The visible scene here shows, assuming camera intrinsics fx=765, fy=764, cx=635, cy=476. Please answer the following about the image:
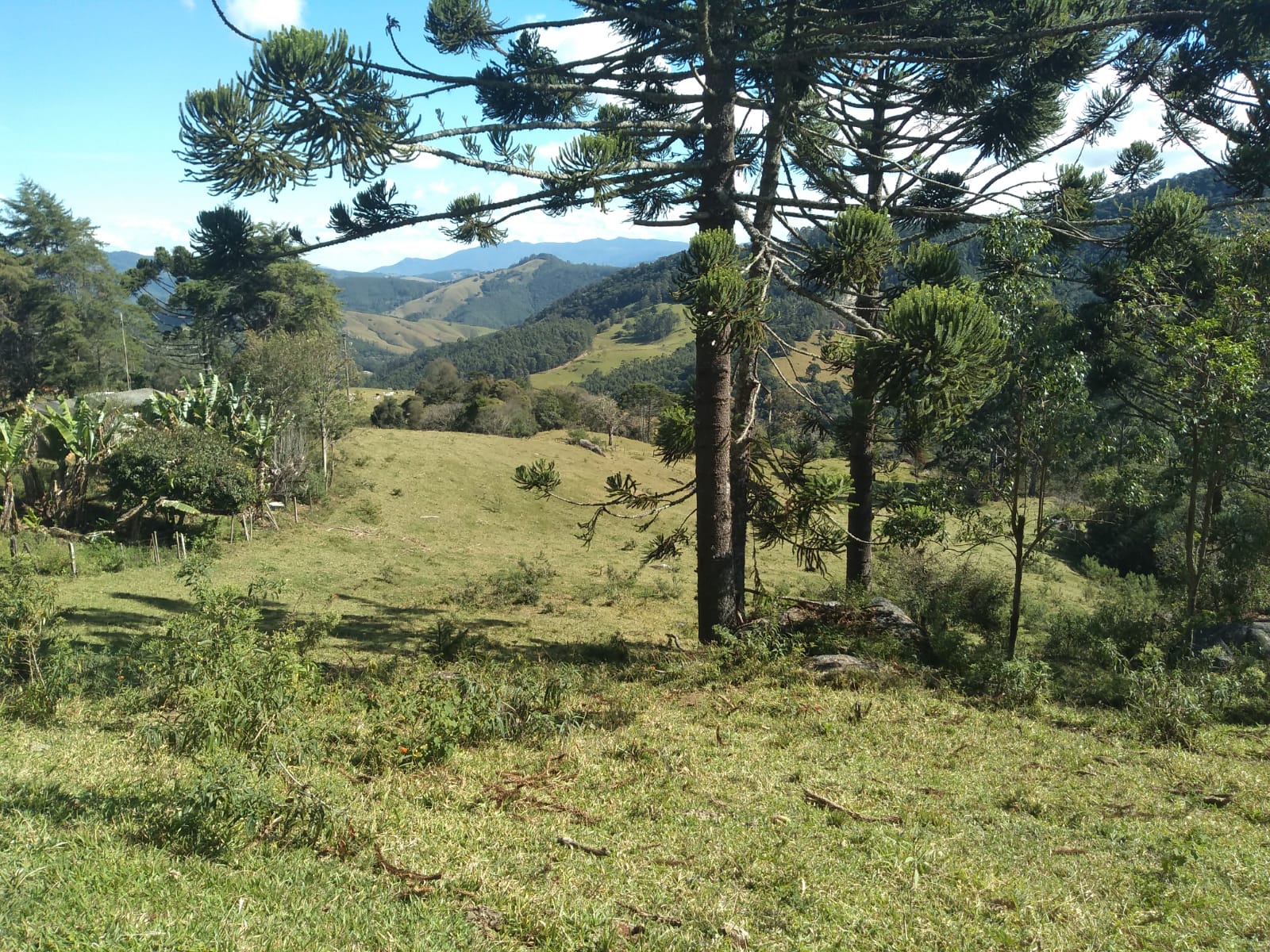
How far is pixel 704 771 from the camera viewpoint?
18.1ft

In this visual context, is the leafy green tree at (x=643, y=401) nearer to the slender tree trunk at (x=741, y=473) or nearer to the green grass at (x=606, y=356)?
the slender tree trunk at (x=741, y=473)

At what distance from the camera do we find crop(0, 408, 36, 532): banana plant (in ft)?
49.3

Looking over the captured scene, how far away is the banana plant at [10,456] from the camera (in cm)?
1504

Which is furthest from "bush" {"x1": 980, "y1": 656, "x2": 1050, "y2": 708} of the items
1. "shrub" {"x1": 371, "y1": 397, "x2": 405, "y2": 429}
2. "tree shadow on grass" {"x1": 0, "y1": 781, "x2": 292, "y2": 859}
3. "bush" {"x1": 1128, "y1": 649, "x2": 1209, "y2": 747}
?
"shrub" {"x1": 371, "y1": 397, "x2": 405, "y2": 429}

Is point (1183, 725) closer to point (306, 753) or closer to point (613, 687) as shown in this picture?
point (613, 687)

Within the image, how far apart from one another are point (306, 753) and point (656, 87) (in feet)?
33.0

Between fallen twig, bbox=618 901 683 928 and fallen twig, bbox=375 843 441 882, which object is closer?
fallen twig, bbox=618 901 683 928

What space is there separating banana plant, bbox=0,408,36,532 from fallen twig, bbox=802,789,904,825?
663 inches

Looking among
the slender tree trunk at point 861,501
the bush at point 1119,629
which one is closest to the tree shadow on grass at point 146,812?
the slender tree trunk at point 861,501

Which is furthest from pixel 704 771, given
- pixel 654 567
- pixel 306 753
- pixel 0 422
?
pixel 0 422

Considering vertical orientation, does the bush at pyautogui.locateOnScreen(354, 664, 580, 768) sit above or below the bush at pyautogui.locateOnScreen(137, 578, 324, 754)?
below

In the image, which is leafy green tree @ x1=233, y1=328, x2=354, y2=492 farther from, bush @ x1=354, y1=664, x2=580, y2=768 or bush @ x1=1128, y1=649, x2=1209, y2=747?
bush @ x1=1128, y1=649, x2=1209, y2=747

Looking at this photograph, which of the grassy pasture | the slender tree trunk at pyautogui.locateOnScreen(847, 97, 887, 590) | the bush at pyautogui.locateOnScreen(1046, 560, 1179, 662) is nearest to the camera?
the grassy pasture

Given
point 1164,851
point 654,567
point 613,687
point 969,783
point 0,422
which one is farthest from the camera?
point 654,567
